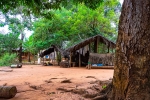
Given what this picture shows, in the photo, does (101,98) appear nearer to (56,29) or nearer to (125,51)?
(125,51)

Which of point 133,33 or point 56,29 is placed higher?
point 56,29

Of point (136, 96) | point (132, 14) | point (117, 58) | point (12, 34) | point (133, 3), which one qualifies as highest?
point (12, 34)

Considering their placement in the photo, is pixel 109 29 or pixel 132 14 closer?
pixel 132 14

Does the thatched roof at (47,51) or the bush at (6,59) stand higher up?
the thatched roof at (47,51)

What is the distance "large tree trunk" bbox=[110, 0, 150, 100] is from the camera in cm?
297

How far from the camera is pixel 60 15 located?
21594 millimetres

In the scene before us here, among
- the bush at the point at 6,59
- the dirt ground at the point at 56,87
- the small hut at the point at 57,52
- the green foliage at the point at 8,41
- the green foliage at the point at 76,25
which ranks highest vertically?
the green foliage at the point at 76,25

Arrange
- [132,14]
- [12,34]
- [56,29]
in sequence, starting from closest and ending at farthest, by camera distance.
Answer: [132,14], [56,29], [12,34]

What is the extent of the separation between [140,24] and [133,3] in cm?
45

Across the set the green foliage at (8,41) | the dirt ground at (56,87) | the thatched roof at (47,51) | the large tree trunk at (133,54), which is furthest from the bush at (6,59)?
the large tree trunk at (133,54)

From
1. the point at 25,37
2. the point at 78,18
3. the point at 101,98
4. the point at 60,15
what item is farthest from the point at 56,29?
the point at 101,98

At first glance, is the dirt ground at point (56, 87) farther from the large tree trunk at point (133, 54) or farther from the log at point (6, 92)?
the large tree trunk at point (133, 54)

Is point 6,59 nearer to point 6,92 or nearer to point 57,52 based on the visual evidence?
point 57,52

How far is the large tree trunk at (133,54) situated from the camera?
2.97 m
